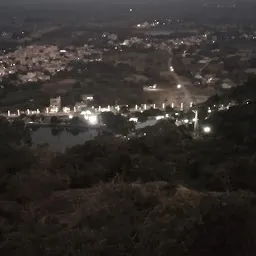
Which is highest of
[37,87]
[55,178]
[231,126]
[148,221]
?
[148,221]

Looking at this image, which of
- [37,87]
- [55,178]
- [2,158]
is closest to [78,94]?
[37,87]

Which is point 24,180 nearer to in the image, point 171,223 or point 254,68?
point 171,223

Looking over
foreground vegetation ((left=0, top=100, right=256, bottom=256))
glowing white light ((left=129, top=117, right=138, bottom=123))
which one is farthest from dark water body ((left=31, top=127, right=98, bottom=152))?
foreground vegetation ((left=0, top=100, right=256, bottom=256))

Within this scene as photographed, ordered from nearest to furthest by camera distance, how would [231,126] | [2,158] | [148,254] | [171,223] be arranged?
[148,254] < [171,223] < [2,158] < [231,126]

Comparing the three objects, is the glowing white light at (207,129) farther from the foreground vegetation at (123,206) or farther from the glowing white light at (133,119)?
the glowing white light at (133,119)

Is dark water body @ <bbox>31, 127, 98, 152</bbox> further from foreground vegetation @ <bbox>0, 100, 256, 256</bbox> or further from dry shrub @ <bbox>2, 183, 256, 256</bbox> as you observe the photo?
dry shrub @ <bbox>2, 183, 256, 256</bbox>

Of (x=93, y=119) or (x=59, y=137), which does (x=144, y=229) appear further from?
(x=93, y=119)

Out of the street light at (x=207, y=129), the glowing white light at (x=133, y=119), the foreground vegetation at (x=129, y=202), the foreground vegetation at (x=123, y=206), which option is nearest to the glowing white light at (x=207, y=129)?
the street light at (x=207, y=129)

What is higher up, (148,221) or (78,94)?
(148,221)
